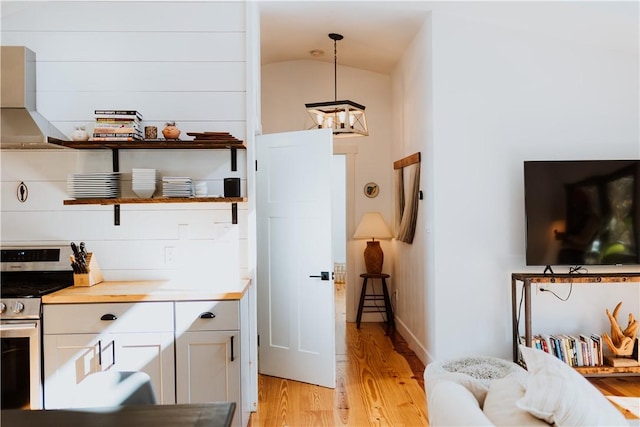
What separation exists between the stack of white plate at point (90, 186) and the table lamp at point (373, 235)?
3146mm

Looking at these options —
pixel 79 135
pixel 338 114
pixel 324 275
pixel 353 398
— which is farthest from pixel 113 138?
pixel 353 398

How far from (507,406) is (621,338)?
2931mm

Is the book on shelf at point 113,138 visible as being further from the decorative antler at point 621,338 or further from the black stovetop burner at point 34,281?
the decorative antler at point 621,338

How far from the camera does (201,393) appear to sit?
273 centimetres

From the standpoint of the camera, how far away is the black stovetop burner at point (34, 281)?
285 cm

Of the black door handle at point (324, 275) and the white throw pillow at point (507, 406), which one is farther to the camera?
the black door handle at point (324, 275)

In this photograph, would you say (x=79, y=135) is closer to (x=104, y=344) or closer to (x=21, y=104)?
(x=21, y=104)

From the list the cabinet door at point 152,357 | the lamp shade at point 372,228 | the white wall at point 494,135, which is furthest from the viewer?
the lamp shade at point 372,228

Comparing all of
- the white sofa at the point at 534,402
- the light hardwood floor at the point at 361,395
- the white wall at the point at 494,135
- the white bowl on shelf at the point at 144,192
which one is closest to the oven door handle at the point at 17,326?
the white bowl on shelf at the point at 144,192

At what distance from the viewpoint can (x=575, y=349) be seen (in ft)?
12.3

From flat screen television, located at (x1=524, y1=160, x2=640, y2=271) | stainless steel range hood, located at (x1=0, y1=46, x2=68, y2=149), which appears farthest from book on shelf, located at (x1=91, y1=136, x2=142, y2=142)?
flat screen television, located at (x1=524, y1=160, x2=640, y2=271)

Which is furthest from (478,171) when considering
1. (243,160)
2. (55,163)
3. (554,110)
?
(55,163)

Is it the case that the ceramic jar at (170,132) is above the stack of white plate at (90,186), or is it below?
above

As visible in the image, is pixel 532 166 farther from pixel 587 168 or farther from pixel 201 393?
pixel 201 393
